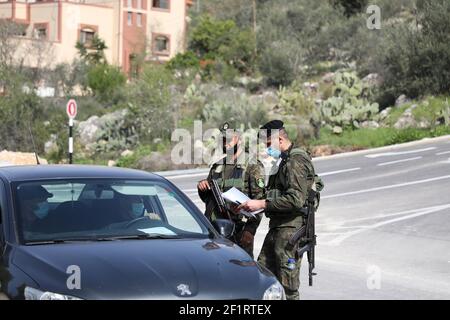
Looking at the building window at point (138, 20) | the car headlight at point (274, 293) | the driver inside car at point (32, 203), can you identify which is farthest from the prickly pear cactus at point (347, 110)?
the building window at point (138, 20)

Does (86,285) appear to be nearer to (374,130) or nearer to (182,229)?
(182,229)

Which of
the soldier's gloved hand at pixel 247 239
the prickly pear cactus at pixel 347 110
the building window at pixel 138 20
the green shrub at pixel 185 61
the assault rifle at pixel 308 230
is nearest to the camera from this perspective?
the assault rifle at pixel 308 230

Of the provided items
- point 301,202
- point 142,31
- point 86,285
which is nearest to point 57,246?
point 86,285

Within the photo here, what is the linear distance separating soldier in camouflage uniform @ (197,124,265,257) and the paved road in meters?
0.95

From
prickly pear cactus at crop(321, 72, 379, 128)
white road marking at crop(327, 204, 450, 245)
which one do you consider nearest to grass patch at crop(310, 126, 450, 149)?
prickly pear cactus at crop(321, 72, 379, 128)

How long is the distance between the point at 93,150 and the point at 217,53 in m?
32.4

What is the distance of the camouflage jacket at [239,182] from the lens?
28.6 ft

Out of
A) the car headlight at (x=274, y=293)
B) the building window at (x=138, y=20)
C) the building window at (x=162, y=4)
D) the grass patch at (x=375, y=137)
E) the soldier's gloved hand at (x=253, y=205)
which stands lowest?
the grass patch at (x=375, y=137)

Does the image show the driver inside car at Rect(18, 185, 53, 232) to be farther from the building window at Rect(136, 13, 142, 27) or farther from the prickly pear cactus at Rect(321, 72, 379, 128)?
the building window at Rect(136, 13, 142, 27)

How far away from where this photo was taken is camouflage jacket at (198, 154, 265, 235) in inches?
343

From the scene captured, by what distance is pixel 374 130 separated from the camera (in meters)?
28.9

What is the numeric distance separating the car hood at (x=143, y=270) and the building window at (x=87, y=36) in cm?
5955

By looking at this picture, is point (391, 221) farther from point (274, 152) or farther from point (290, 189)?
point (290, 189)

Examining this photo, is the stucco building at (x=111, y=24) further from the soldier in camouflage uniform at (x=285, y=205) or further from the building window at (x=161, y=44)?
the soldier in camouflage uniform at (x=285, y=205)
